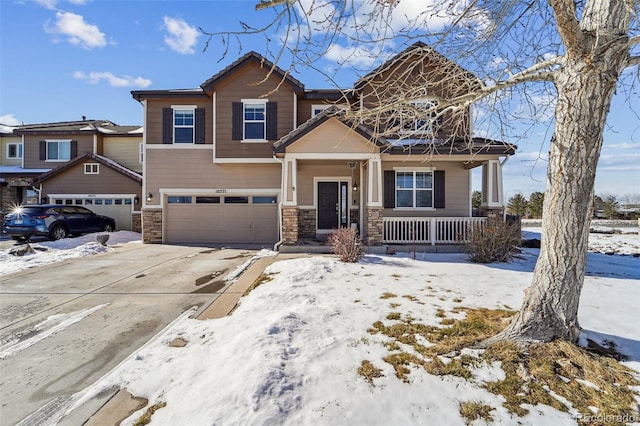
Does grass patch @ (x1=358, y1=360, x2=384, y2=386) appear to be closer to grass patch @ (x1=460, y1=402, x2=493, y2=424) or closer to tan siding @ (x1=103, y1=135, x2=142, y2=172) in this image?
grass patch @ (x1=460, y1=402, x2=493, y2=424)

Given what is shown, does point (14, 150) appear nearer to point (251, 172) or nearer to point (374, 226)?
point (251, 172)

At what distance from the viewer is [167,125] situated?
12.5 metres

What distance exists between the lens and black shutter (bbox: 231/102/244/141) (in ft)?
39.8

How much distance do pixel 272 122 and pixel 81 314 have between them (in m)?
9.31

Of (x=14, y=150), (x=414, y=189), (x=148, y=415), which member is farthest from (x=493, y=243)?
(x=14, y=150)

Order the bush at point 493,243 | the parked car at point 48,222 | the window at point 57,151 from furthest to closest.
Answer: the window at point 57,151, the parked car at point 48,222, the bush at point 493,243

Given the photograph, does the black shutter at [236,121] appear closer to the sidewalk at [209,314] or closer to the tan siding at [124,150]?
the sidewalk at [209,314]

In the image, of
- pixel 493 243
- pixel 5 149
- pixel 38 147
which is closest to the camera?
pixel 493 243

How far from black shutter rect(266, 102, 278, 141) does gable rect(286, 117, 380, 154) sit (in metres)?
2.71

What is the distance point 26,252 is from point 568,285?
43.9 ft

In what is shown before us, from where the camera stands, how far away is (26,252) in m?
9.53

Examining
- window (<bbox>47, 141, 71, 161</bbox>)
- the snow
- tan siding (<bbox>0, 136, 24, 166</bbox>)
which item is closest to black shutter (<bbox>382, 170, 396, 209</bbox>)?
the snow

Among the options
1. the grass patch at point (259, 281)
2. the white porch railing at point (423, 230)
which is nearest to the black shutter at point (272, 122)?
the white porch railing at point (423, 230)

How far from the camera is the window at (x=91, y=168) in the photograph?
626 inches
